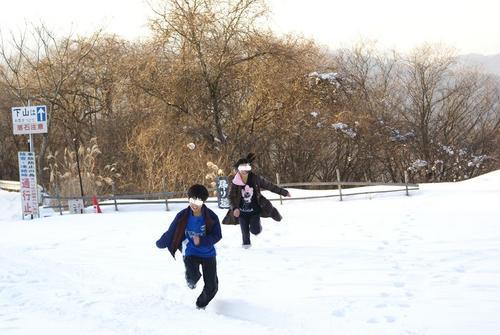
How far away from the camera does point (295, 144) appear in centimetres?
2622

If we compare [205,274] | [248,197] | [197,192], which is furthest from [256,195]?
[197,192]

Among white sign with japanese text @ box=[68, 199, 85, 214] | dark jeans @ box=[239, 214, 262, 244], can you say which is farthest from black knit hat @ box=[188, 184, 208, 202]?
white sign with japanese text @ box=[68, 199, 85, 214]

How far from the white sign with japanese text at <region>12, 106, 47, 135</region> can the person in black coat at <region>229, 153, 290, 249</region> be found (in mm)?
8574

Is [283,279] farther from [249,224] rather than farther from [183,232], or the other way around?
[249,224]

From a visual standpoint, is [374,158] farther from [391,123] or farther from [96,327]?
[96,327]

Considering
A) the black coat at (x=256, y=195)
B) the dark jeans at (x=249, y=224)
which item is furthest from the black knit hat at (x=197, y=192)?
the dark jeans at (x=249, y=224)

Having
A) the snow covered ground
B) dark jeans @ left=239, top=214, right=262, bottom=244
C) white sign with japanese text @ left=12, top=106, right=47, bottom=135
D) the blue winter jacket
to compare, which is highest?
white sign with japanese text @ left=12, top=106, right=47, bottom=135

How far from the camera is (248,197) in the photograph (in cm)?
883

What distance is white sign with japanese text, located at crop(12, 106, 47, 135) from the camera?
15.1m

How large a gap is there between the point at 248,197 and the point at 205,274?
319cm

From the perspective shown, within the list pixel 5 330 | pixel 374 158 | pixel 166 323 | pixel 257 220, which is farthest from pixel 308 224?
pixel 374 158

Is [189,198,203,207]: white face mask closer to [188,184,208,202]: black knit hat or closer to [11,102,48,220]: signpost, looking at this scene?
[188,184,208,202]: black knit hat

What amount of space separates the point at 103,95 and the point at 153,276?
2305 centimetres

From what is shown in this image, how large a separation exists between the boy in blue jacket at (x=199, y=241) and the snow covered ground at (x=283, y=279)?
318 mm
